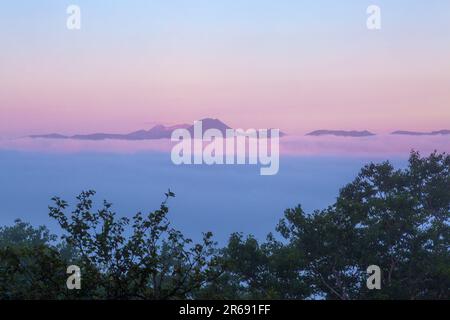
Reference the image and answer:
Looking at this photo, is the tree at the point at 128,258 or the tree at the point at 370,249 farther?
the tree at the point at 370,249

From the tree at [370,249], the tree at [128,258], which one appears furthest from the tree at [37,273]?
the tree at [370,249]

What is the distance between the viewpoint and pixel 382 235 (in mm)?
34562

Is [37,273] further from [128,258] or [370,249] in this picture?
[370,249]

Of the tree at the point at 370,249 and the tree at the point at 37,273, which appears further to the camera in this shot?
the tree at the point at 370,249

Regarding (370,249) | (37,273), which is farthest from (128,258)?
(370,249)

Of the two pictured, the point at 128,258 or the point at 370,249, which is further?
the point at 370,249

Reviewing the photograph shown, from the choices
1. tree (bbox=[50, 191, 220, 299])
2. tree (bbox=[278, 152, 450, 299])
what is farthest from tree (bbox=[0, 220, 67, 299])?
tree (bbox=[278, 152, 450, 299])

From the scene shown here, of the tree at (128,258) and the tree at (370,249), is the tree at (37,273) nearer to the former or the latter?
the tree at (128,258)

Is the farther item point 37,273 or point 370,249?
point 370,249

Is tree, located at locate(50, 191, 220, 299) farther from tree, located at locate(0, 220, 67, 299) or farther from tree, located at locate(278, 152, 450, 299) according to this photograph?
tree, located at locate(278, 152, 450, 299)

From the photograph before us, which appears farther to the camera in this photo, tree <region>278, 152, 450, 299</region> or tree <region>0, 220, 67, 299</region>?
tree <region>278, 152, 450, 299</region>
